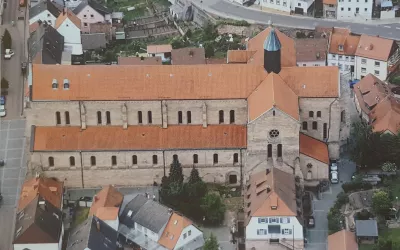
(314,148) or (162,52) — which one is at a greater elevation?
(162,52)

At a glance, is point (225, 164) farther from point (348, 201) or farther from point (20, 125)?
point (20, 125)

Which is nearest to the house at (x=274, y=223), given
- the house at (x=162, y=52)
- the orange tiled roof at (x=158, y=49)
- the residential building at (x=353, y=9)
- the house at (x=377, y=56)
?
the house at (x=377, y=56)

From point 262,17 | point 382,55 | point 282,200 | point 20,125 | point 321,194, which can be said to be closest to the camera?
point 282,200

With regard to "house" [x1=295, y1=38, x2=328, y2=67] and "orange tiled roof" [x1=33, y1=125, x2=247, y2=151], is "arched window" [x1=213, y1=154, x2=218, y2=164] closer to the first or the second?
"orange tiled roof" [x1=33, y1=125, x2=247, y2=151]

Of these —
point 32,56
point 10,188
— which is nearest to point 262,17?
point 32,56

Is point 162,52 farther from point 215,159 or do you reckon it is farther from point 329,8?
point 215,159

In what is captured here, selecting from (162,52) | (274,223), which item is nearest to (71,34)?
(162,52)

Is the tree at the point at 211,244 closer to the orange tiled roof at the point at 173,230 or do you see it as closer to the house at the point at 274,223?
the orange tiled roof at the point at 173,230
